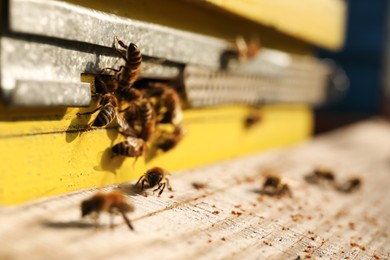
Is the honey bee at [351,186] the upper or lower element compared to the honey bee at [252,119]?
lower

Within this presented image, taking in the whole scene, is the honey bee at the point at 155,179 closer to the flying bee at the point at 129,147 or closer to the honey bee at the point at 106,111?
the flying bee at the point at 129,147

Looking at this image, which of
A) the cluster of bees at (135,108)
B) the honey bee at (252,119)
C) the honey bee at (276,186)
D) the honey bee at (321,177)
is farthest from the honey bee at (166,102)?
the honey bee at (252,119)

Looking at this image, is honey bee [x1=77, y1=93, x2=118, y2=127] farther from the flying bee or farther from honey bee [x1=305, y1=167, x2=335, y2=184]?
honey bee [x1=305, y1=167, x2=335, y2=184]

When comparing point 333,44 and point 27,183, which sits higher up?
point 333,44

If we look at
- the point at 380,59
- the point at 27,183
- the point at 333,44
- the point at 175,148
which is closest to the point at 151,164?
the point at 175,148

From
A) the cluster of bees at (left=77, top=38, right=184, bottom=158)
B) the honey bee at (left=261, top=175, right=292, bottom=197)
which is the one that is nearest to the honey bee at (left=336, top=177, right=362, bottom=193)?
the honey bee at (left=261, top=175, right=292, bottom=197)

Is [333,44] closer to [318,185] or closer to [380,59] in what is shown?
[318,185]
